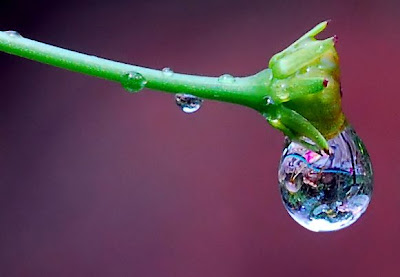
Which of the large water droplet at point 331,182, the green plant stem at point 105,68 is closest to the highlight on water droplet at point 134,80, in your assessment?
the green plant stem at point 105,68

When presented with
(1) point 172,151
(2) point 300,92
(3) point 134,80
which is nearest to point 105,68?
(3) point 134,80

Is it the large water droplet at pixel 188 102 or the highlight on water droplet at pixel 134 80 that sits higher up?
the large water droplet at pixel 188 102

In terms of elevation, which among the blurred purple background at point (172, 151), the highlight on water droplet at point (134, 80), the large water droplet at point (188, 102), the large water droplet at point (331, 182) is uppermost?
the blurred purple background at point (172, 151)

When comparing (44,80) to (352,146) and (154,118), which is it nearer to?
(154,118)

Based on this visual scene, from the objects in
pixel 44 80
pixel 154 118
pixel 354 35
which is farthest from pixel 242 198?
pixel 44 80

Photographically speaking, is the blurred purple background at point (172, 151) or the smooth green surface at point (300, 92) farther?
the blurred purple background at point (172, 151)

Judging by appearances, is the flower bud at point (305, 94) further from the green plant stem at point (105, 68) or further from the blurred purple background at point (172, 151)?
the blurred purple background at point (172, 151)

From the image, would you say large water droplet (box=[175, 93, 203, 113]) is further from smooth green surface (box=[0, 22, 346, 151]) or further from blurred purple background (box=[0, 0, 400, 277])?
blurred purple background (box=[0, 0, 400, 277])
